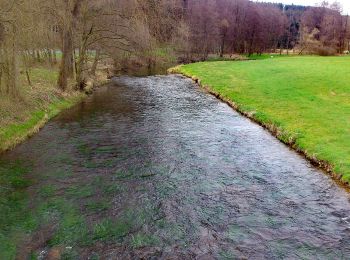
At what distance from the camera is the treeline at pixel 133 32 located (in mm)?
22125

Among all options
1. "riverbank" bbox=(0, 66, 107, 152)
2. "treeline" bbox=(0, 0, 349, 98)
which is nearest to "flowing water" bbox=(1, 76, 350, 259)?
"riverbank" bbox=(0, 66, 107, 152)

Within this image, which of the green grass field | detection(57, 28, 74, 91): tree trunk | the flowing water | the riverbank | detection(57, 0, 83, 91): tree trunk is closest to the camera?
the flowing water

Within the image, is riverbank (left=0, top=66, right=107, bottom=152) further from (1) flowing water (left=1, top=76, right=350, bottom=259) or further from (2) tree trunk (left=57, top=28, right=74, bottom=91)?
(1) flowing water (left=1, top=76, right=350, bottom=259)

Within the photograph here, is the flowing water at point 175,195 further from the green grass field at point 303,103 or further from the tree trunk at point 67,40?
the tree trunk at point 67,40

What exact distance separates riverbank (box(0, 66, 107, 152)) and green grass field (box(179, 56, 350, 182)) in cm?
1473

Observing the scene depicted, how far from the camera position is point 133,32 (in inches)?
1463

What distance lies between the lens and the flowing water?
33.9 ft

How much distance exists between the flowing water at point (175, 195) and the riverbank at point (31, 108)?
2.79 ft

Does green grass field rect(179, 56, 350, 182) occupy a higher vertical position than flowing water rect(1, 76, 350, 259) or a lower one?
higher

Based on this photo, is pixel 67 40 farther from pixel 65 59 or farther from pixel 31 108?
pixel 31 108

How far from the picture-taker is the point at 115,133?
71.3 ft

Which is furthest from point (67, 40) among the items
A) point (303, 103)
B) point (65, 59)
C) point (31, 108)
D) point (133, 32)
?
point (303, 103)

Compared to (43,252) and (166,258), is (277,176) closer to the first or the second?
(166,258)

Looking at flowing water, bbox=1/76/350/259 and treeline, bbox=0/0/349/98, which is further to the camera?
treeline, bbox=0/0/349/98
